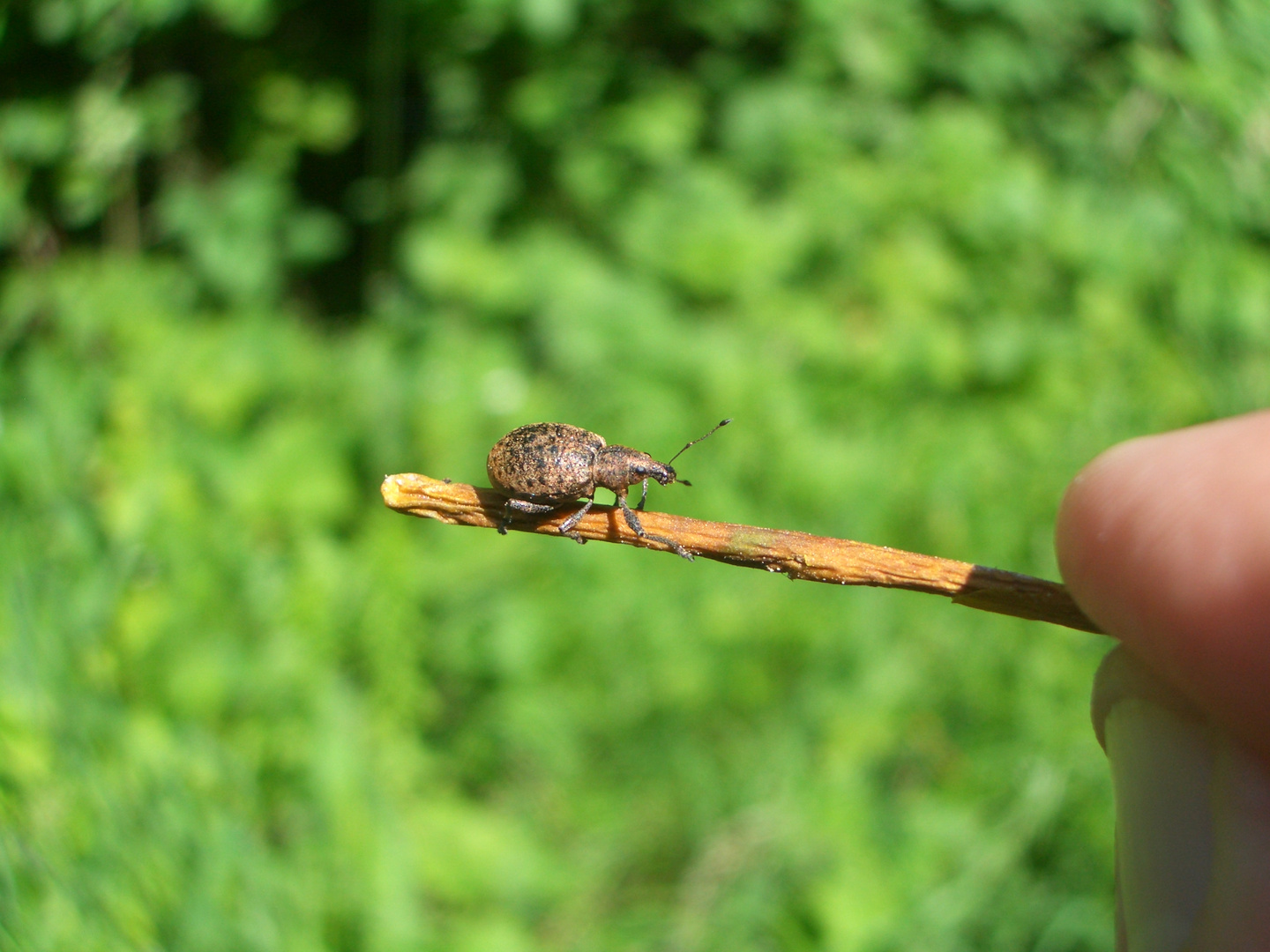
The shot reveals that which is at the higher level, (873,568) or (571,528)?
(873,568)

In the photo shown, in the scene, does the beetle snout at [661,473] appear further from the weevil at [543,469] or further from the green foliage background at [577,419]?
the green foliage background at [577,419]

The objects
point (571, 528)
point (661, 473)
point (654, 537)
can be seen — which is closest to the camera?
point (654, 537)

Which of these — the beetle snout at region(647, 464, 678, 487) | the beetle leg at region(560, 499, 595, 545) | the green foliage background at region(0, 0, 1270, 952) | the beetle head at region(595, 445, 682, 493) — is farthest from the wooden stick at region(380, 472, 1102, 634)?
the green foliage background at region(0, 0, 1270, 952)

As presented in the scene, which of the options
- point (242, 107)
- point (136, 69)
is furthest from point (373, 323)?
point (136, 69)

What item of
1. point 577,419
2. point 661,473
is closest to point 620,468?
point 661,473

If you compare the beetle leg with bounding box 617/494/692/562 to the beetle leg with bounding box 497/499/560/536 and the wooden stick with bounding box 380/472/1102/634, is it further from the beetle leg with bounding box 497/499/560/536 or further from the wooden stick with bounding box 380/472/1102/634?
the beetle leg with bounding box 497/499/560/536

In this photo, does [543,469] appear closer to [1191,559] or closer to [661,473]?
[661,473]

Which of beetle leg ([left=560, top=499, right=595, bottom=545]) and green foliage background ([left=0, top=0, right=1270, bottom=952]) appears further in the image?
green foliage background ([left=0, top=0, right=1270, bottom=952])
